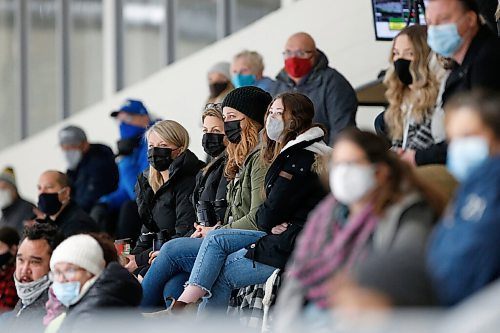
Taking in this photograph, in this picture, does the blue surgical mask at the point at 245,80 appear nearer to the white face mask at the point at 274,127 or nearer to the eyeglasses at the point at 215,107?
the eyeglasses at the point at 215,107

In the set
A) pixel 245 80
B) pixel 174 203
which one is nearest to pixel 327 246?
pixel 174 203

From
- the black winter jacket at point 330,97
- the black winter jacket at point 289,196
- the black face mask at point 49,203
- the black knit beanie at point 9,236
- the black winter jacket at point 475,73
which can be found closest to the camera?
the black winter jacket at point 475,73

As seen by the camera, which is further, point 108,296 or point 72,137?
point 72,137

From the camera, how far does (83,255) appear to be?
23.1 ft

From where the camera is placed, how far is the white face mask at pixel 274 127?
24.4 feet

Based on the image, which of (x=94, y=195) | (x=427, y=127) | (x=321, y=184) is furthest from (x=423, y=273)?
(x=94, y=195)

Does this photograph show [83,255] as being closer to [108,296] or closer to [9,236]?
[108,296]

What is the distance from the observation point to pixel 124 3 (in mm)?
16328

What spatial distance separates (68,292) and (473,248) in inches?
107

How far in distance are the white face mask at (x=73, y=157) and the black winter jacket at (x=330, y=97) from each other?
3.12 metres

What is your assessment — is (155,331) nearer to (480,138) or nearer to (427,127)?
(480,138)

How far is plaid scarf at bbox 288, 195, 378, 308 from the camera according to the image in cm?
514

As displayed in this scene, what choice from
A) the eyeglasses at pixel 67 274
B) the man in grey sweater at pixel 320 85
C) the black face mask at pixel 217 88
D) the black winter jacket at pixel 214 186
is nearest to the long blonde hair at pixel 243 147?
the black winter jacket at pixel 214 186

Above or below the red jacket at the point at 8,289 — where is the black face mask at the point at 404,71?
above
